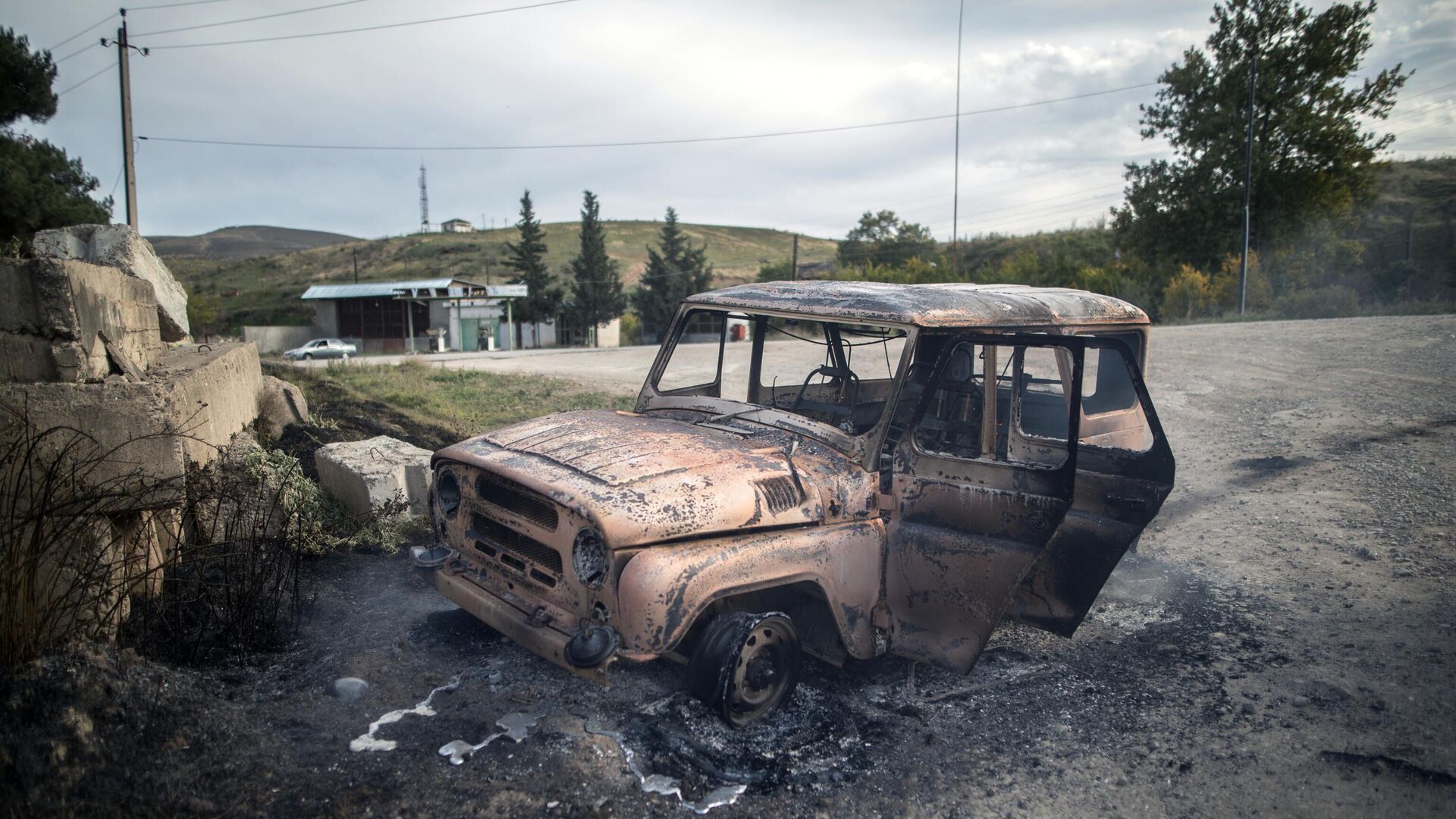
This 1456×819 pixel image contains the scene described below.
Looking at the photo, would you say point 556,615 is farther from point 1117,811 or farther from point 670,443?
point 1117,811

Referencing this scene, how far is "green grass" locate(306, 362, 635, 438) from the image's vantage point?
30.7 feet

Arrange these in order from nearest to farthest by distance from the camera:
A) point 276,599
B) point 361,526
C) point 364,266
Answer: point 276,599
point 361,526
point 364,266

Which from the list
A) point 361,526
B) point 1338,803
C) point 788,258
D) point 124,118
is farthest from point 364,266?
point 1338,803

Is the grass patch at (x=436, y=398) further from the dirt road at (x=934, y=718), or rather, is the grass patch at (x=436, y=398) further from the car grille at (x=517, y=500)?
the car grille at (x=517, y=500)

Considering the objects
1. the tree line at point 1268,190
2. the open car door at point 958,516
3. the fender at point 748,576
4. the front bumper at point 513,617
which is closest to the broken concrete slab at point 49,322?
the front bumper at point 513,617

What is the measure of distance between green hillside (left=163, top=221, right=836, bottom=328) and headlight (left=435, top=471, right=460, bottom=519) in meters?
41.4

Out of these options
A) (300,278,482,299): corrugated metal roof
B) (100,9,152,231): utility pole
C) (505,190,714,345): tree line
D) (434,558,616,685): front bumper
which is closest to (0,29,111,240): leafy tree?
(100,9,152,231): utility pole

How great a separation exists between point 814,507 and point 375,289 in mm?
43183

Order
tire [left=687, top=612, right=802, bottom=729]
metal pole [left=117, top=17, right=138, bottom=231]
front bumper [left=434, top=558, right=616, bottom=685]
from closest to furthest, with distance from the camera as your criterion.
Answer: front bumper [left=434, top=558, right=616, bottom=685] → tire [left=687, top=612, right=802, bottom=729] → metal pole [left=117, top=17, right=138, bottom=231]

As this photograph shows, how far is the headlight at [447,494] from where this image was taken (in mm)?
3719

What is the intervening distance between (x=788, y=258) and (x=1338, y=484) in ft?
267

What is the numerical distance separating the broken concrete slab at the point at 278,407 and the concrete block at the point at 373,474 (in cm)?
130

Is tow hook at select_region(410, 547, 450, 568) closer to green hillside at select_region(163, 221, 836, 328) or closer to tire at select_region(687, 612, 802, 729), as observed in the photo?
tire at select_region(687, 612, 802, 729)

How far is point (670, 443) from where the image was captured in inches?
139
